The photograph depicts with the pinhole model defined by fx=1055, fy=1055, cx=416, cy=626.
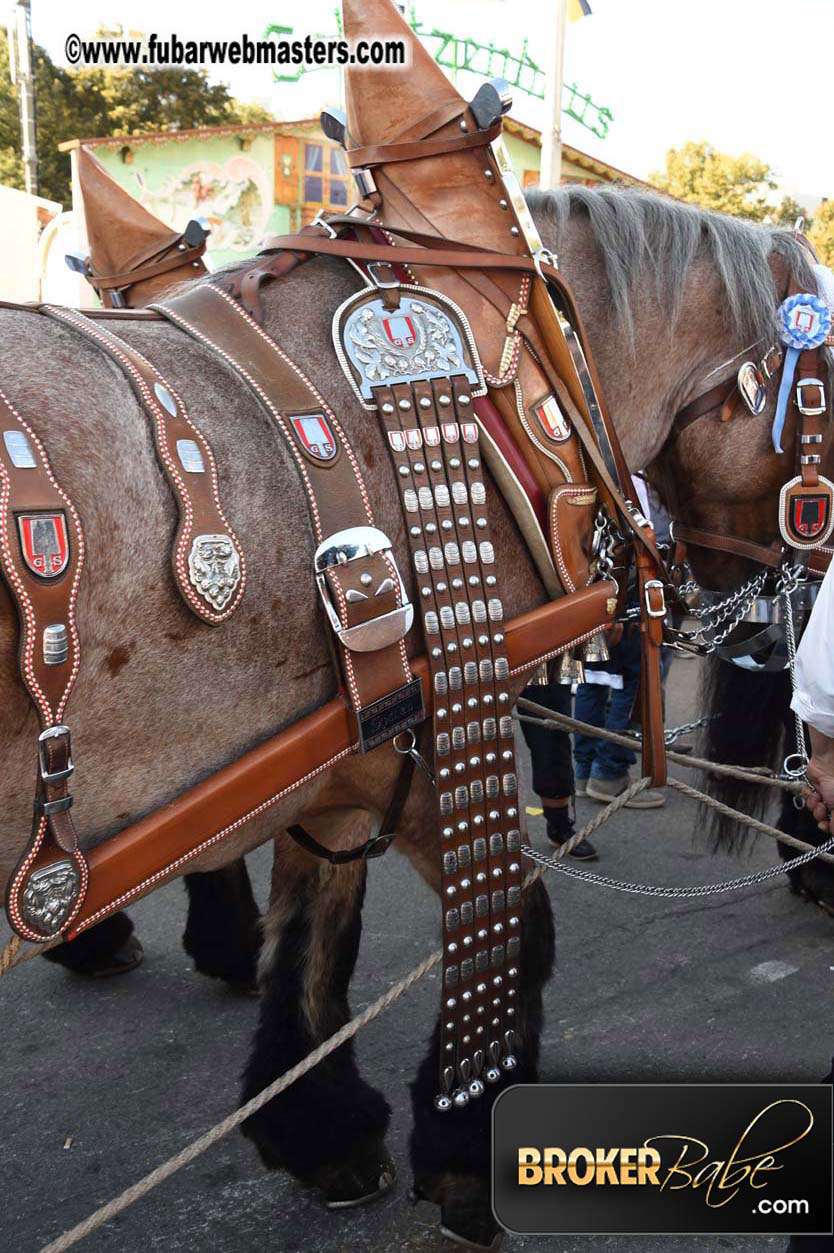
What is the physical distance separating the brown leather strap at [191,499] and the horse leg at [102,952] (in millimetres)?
2036

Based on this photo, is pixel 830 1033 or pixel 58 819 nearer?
pixel 58 819

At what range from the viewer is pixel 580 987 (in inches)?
124

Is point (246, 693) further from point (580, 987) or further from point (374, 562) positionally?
point (580, 987)

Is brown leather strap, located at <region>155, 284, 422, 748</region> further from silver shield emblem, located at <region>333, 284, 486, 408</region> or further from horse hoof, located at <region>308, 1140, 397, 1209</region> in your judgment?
horse hoof, located at <region>308, 1140, 397, 1209</region>

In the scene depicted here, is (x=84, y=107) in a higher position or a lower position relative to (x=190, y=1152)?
higher

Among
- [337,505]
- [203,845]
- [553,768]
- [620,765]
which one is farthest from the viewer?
[620,765]

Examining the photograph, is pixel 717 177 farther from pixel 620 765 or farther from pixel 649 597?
pixel 649 597

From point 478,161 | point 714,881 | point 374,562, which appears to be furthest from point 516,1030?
point 714,881

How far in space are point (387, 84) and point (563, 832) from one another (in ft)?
Result: 9.64

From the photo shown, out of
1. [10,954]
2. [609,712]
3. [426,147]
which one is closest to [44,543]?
[10,954]

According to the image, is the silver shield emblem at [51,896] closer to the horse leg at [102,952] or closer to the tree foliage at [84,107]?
the horse leg at [102,952]

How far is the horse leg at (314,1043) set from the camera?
→ 2258 millimetres

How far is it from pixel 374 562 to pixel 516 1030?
975 mm

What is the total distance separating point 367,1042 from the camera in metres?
2.87
